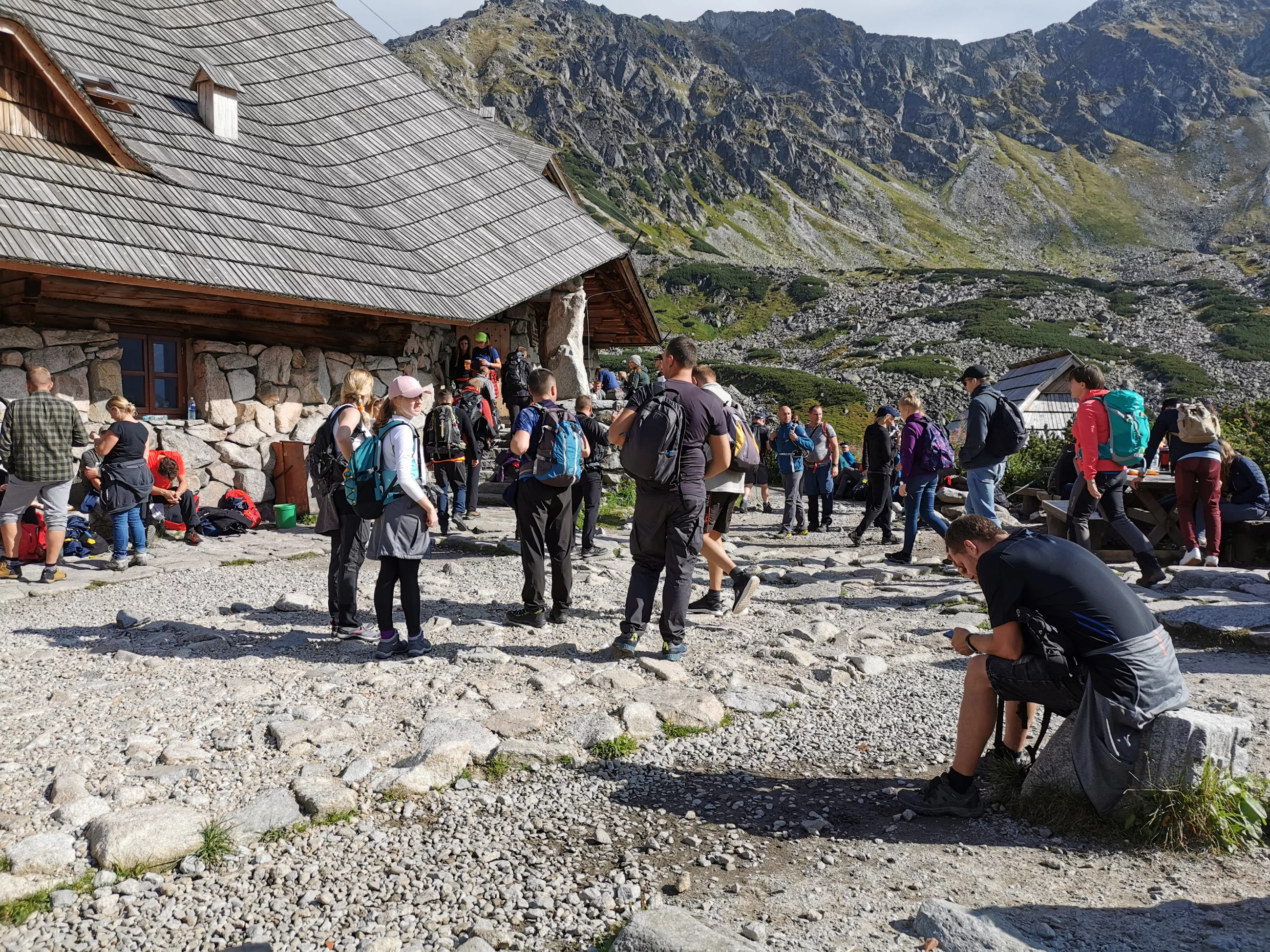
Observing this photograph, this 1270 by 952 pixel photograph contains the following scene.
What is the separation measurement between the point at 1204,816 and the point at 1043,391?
56.8 ft

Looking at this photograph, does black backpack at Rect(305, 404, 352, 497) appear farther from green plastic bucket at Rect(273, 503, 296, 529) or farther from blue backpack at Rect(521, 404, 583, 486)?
green plastic bucket at Rect(273, 503, 296, 529)

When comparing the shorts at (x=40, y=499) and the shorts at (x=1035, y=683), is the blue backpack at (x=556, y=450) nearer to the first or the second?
the shorts at (x=1035, y=683)

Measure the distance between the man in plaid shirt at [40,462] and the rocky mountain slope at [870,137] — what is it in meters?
88.9

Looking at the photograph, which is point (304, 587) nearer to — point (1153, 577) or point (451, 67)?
point (1153, 577)

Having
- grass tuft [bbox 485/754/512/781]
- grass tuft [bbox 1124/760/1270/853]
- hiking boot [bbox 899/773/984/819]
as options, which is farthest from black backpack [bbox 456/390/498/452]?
A: grass tuft [bbox 1124/760/1270/853]

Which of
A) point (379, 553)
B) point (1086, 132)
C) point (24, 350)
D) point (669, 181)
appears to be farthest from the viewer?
point (1086, 132)

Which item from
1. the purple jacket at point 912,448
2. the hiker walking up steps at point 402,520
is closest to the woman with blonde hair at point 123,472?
the hiker walking up steps at point 402,520

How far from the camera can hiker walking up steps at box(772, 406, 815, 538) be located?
12109mm

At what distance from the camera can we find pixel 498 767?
4.09m

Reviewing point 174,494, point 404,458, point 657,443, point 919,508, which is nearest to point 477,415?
point 174,494

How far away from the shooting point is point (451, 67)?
129000 mm

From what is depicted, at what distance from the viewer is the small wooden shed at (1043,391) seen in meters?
18.7

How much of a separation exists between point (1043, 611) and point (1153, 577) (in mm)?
4974

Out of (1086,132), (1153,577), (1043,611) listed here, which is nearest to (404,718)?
(1043,611)
